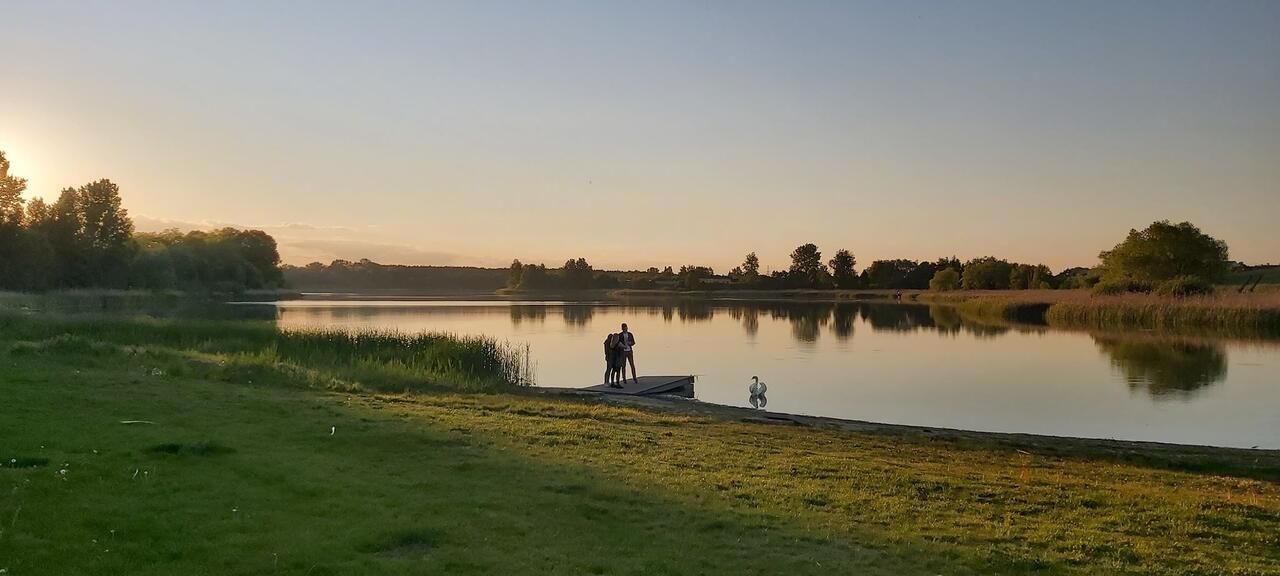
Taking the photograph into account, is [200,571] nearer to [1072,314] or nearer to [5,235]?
[1072,314]

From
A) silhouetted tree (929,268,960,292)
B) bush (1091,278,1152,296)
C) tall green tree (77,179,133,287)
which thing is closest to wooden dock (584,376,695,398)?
bush (1091,278,1152,296)

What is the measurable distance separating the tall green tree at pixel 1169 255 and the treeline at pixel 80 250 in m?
80.7

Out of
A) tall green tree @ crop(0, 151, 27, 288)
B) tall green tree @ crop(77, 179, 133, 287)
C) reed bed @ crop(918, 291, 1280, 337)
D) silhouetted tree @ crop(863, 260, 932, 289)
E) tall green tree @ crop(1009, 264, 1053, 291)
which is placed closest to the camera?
reed bed @ crop(918, 291, 1280, 337)

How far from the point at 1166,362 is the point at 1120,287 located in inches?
1424

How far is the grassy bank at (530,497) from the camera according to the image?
5.94 metres

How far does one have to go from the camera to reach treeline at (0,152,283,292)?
59.8m

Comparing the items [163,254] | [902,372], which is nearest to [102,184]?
[163,254]

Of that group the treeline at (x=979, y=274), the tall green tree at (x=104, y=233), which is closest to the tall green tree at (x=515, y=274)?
the treeline at (x=979, y=274)

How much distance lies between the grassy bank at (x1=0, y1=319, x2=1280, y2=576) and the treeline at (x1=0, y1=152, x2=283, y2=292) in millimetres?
57173

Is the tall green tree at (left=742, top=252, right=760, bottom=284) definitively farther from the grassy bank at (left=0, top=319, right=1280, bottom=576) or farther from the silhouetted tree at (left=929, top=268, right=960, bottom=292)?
the grassy bank at (left=0, top=319, right=1280, bottom=576)

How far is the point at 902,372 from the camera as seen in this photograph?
101 feet

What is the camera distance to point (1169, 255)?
219ft

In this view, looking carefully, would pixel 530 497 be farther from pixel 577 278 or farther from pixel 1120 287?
pixel 577 278

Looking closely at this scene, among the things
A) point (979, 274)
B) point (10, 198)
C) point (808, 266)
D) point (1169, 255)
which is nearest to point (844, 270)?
point (808, 266)
